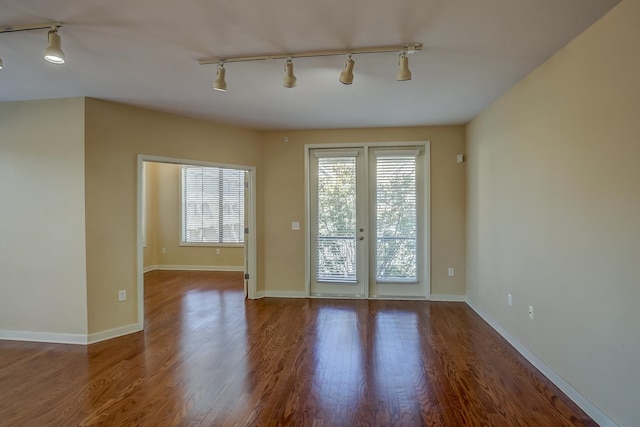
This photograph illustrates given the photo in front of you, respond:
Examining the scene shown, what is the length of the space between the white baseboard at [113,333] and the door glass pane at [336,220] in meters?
2.52

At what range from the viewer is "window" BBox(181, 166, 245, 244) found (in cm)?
733

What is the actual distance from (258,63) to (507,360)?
11.1 feet

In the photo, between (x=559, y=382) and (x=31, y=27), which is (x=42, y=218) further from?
(x=559, y=382)

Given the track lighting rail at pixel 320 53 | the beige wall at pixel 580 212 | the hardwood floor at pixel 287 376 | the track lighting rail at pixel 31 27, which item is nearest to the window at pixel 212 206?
the hardwood floor at pixel 287 376

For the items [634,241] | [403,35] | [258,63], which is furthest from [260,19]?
[634,241]

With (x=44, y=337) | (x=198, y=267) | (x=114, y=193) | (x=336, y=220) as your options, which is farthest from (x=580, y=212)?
(x=198, y=267)

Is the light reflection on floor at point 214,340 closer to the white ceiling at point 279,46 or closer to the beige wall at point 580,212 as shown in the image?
the beige wall at point 580,212

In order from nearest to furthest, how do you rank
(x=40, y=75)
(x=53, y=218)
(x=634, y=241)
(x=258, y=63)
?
1. (x=634, y=241)
2. (x=258, y=63)
3. (x=40, y=75)
4. (x=53, y=218)

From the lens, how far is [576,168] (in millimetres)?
2316

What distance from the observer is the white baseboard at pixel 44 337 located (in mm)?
3416

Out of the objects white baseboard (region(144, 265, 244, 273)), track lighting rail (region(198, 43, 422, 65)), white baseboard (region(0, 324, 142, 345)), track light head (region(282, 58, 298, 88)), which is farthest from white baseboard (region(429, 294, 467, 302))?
white baseboard (region(144, 265, 244, 273))

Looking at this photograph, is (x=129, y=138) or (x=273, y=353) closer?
(x=273, y=353)

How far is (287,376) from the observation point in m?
2.68

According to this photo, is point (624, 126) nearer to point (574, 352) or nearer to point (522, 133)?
point (522, 133)
